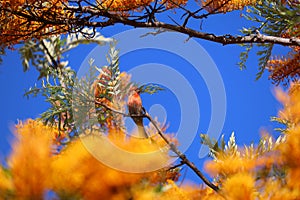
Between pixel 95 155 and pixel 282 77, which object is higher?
pixel 282 77

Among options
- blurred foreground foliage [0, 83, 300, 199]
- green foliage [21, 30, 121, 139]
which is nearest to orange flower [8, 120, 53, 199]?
blurred foreground foliage [0, 83, 300, 199]

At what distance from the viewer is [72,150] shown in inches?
12.4

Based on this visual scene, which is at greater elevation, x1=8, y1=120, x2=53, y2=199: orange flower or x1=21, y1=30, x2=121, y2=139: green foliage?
x1=21, y1=30, x2=121, y2=139: green foliage

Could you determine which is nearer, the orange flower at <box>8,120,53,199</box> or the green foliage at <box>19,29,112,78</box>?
the orange flower at <box>8,120,53,199</box>

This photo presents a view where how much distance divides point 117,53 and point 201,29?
15.9 inches

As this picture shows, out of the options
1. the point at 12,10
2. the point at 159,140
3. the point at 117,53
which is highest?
the point at 12,10

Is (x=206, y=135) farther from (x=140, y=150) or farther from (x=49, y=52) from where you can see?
(x=49, y=52)

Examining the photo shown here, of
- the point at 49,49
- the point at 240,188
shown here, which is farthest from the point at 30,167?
the point at 49,49

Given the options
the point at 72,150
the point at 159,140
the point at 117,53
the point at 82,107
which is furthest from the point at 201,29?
the point at 72,150

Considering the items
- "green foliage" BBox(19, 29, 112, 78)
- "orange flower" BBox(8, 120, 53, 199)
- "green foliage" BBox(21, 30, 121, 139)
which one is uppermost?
"green foliage" BBox(19, 29, 112, 78)

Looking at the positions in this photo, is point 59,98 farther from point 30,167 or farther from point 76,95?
point 30,167

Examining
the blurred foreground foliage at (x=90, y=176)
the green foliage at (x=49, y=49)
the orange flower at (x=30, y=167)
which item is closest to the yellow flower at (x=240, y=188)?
the blurred foreground foliage at (x=90, y=176)

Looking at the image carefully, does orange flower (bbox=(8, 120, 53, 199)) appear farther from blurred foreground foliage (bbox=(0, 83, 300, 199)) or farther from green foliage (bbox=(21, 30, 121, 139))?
green foliage (bbox=(21, 30, 121, 139))

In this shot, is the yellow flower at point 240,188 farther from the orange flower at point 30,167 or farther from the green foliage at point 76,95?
the green foliage at point 76,95
